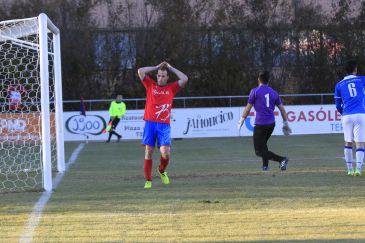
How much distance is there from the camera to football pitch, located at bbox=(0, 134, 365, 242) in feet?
20.5

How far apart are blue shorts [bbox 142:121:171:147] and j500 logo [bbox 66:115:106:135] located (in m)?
16.1

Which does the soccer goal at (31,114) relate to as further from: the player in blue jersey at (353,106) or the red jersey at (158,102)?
the player in blue jersey at (353,106)

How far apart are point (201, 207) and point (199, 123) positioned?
1842 centimetres

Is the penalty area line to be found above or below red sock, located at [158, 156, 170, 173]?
below

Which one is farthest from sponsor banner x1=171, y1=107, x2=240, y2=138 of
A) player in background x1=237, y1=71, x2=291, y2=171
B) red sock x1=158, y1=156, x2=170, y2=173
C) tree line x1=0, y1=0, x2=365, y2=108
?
red sock x1=158, y1=156, x2=170, y2=173

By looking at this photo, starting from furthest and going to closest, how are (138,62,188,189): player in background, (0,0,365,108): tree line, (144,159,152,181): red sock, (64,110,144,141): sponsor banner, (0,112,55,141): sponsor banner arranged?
1. (0,0,365,108): tree line
2. (64,110,144,141): sponsor banner
3. (0,112,55,141): sponsor banner
4. (144,159,152,181): red sock
5. (138,62,188,189): player in background

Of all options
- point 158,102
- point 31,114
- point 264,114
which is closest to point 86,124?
point 31,114

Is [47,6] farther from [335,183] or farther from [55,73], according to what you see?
[335,183]

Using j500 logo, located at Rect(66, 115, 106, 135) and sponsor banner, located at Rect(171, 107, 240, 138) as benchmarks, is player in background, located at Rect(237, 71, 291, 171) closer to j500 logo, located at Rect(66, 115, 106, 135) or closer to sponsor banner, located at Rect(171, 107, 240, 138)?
sponsor banner, located at Rect(171, 107, 240, 138)

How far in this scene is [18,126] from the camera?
18.4 meters

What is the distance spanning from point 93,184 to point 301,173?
3653 millimetres

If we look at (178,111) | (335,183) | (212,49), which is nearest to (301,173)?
(335,183)

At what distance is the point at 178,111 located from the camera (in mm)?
26078

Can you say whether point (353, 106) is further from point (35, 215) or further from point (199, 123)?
point (199, 123)
